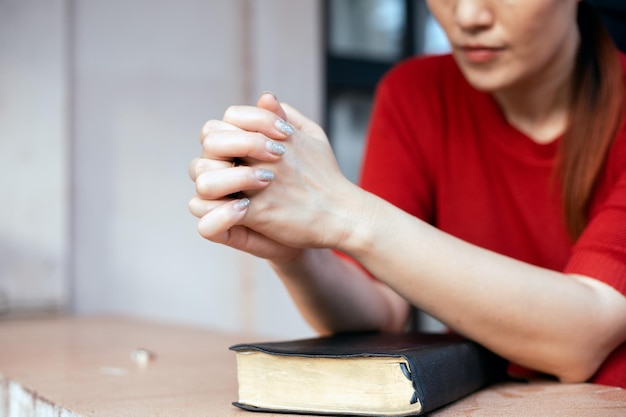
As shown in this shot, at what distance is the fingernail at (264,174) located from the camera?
2.09 ft

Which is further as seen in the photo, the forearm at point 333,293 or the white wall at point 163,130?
the white wall at point 163,130

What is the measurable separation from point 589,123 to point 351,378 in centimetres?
54

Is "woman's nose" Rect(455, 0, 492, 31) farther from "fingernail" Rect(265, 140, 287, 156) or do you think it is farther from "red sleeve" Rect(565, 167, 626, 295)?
"fingernail" Rect(265, 140, 287, 156)

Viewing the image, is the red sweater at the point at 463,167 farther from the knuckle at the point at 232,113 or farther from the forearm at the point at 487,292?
the knuckle at the point at 232,113

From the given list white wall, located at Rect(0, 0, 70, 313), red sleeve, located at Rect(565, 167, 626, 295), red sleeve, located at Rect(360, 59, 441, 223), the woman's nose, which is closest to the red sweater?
red sleeve, located at Rect(360, 59, 441, 223)

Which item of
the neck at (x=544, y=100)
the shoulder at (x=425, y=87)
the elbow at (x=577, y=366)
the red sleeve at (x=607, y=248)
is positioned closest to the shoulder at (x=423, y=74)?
the shoulder at (x=425, y=87)

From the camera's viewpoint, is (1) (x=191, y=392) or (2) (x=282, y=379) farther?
(1) (x=191, y=392)

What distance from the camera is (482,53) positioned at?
3.01ft

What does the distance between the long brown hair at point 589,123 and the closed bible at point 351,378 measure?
0.37m

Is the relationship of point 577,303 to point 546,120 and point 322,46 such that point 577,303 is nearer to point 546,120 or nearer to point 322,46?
point 546,120

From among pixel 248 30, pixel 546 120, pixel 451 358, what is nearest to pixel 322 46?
pixel 248 30

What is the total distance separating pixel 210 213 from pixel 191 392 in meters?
0.22

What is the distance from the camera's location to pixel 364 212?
2.30 feet

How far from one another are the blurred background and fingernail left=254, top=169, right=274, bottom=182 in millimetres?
1728
